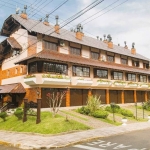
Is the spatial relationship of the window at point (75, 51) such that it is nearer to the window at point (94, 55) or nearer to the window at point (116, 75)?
the window at point (94, 55)

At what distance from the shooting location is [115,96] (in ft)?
105

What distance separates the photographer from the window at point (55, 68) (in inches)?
907

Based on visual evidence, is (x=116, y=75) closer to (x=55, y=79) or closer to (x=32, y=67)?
(x=55, y=79)

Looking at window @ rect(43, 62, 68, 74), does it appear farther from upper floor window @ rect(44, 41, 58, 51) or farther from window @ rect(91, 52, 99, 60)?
window @ rect(91, 52, 99, 60)

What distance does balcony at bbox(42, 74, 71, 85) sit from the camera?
21934 mm

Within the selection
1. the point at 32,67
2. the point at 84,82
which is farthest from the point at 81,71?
the point at 32,67

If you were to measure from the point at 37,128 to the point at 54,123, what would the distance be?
1.30 m

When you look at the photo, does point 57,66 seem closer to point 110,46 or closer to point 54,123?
point 54,123

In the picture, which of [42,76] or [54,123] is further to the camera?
[42,76]

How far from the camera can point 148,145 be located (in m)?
10.5

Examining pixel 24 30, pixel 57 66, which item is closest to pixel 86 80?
pixel 57 66

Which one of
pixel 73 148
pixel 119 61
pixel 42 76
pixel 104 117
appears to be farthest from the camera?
pixel 119 61

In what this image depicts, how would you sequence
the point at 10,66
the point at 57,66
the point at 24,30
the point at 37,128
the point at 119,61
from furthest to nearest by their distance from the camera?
the point at 119,61
the point at 10,66
the point at 24,30
the point at 57,66
the point at 37,128

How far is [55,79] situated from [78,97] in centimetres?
530
